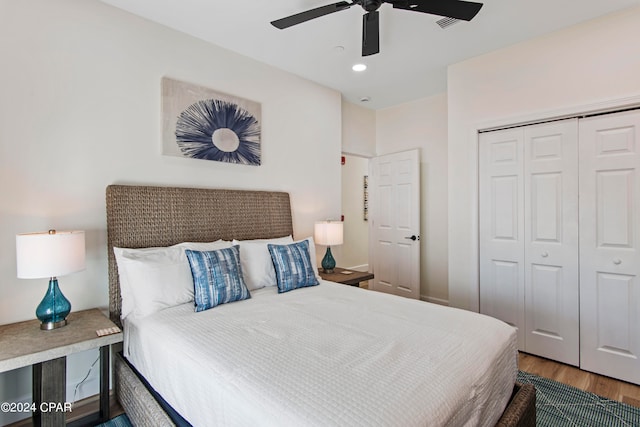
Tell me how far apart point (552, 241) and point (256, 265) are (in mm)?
2510

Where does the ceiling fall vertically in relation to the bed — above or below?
above

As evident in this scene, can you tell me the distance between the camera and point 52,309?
1.84 metres

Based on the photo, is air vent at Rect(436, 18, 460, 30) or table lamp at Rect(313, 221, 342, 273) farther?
table lamp at Rect(313, 221, 342, 273)

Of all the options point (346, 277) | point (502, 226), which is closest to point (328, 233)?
point (346, 277)

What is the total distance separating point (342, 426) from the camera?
95cm

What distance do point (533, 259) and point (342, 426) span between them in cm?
267

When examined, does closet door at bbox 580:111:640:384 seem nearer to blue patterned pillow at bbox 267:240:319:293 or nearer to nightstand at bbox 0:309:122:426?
blue patterned pillow at bbox 267:240:319:293

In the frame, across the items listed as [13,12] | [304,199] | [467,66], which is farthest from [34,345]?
[467,66]

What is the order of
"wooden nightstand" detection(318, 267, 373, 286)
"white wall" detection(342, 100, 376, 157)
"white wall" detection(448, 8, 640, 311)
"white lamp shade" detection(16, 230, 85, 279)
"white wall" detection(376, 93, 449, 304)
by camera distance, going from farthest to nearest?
1. "white wall" detection(342, 100, 376, 157)
2. "white wall" detection(376, 93, 449, 304)
3. "wooden nightstand" detection(318, 267, 373, 286)
4. "white wall" detection(448, 8, 640, 311)
5. "white lamp shade" detection(16, 230, 85, 279)

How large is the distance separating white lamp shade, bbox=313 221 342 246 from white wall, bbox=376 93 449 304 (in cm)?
141

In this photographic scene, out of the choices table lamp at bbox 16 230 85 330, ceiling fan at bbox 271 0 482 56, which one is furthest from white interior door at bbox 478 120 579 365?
table lamp at bbox 16 230 85 330

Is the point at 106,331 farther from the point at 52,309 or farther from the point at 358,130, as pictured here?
the point at 358,130

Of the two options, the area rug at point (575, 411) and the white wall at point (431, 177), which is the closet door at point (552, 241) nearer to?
the area rug at point (575, 411)

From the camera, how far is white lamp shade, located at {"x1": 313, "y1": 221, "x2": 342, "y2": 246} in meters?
3.51
